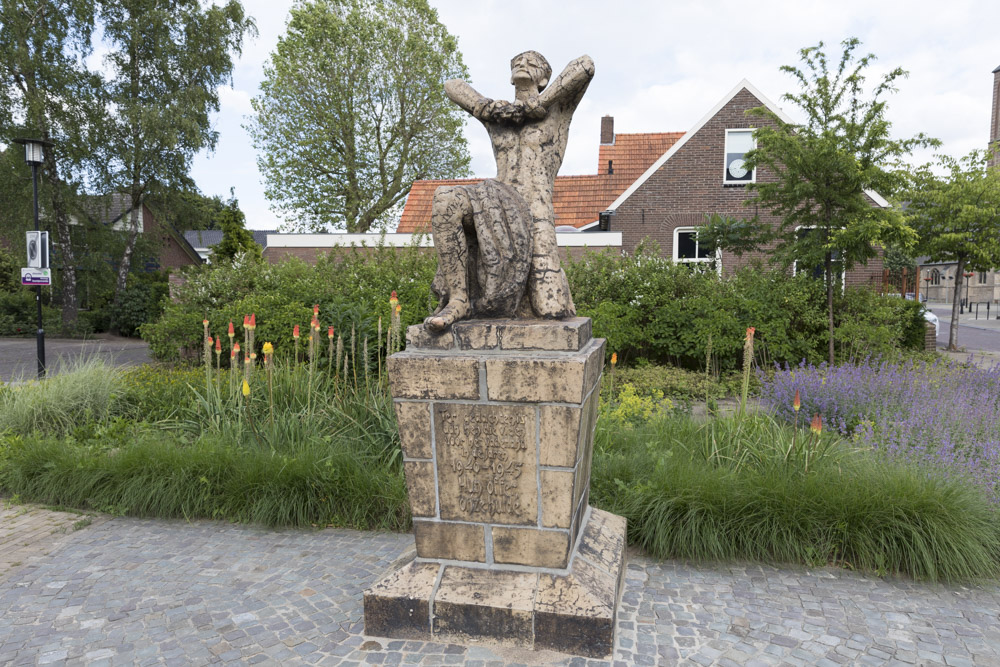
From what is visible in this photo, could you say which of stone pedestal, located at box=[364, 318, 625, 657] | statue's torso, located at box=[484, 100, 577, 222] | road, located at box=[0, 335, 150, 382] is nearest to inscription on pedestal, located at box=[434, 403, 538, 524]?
stone pedestal, located at box=[364, 318, 625, 657]

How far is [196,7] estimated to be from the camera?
19.8m

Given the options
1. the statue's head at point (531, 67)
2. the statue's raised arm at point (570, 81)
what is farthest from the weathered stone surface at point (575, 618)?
the statue's head at point (531, 67)

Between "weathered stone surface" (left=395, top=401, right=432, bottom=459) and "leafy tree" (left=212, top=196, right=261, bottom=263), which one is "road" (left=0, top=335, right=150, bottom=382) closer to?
"leafy tree" (left=212, top=196, right=261, bottom=263)

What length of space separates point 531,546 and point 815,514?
1.86 metres

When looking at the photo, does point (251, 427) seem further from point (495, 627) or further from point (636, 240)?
point (636, 240)

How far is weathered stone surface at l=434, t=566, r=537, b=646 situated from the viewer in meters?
2.67

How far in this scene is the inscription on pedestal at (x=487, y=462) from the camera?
2.70 m

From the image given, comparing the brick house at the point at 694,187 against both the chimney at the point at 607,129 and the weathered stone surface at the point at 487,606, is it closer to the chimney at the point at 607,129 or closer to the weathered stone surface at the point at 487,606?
the chimney at the point at 607,129

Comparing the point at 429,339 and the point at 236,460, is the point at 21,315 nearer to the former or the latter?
the point at 236,460

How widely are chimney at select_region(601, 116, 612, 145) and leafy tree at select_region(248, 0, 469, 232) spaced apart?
627cm

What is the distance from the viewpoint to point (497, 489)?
278 centimetres

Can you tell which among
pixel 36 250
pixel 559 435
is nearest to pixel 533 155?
pixel 559 435

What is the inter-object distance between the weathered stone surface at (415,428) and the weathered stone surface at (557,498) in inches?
22.2

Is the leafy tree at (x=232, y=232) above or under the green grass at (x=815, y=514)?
above
